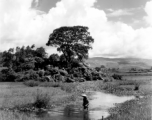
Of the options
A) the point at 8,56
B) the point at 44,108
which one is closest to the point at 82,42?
the point at 8,56

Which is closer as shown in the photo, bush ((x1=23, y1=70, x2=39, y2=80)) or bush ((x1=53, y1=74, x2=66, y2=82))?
bush ((x1=23, y1=70, x2=39, y2=80))

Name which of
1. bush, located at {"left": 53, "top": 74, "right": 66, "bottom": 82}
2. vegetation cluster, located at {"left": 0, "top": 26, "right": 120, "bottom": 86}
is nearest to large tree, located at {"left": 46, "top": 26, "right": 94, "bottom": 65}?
vegetation cluster, located at {"left": 0, "top": 26, "right": 120, "bottom": 86}

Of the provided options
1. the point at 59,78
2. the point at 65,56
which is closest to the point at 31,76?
the point at 59,78

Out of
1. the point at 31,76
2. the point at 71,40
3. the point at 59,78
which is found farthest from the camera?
the point at 71,40

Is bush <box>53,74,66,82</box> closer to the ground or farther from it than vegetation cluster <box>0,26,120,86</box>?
closer to the ground

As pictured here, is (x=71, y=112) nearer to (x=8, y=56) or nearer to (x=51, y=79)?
(x=51, y=79)

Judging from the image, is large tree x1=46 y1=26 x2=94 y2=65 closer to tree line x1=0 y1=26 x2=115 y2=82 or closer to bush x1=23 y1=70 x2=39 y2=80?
tree line x1=0 y1=26 x2=115 y2=82

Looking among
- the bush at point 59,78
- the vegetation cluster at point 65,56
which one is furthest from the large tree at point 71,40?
the bush at point 59,78

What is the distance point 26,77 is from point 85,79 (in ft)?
62.7

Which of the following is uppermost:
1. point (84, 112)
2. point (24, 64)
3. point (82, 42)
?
point (82, 42)

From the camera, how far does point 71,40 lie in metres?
78.3

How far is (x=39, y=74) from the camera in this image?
64.2m

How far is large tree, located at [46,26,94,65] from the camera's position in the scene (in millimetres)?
77938

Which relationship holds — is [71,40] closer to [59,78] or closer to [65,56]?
[65,56]
